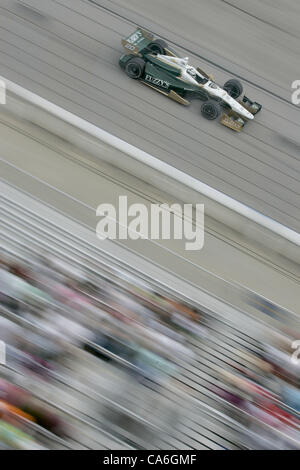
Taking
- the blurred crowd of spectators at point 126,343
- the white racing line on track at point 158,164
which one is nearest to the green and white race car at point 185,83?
the white racing line on track at point 158,164

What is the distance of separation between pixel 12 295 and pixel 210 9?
7.88m

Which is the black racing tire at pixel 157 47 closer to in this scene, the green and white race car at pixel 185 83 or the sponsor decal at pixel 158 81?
the green and white race car at pixel 185 83

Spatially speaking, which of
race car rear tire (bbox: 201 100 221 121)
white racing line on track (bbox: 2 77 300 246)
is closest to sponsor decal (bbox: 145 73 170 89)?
race car rear tire (bbox: 201 100 221 121)

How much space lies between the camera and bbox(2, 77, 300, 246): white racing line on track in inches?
418

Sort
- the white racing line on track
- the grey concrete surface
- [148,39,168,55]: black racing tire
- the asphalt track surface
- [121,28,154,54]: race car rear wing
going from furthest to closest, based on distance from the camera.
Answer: [148,39,168,55]: black racing tire, [121,28,154,54]: race car rear wing, the asphalt track surface, the white racing line on track, the grey concrete surface

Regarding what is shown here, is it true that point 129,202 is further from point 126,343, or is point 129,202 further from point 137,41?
point 137,41

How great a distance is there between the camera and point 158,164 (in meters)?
10.9

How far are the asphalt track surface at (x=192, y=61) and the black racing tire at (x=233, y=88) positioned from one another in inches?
21.1

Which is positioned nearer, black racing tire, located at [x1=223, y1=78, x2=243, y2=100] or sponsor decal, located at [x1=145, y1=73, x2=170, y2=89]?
sponsor decal, located at [x1=145, y1=73, x2=170, y2=89]

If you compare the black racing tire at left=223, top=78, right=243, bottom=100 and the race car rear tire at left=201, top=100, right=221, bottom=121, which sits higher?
the black racing tire at left=223, top=78, right=243, bottom=100

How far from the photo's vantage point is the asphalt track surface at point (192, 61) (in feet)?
37.9

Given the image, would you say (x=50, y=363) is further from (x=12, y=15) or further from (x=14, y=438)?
(x=12, y=15)

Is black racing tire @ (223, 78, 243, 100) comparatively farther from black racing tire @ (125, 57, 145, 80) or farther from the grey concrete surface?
the grey concrete surface

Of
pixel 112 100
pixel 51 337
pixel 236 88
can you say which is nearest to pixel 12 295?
pixel 51 337
